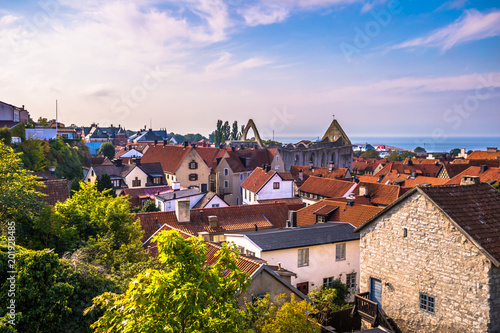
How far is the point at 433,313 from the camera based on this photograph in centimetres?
1703

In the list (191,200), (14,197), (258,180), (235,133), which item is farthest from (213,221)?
(235,133)

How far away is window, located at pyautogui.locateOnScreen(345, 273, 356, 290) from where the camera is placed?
86.8ft

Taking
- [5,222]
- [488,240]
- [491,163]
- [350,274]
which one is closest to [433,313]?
[488,240]

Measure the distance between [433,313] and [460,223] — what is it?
418 cm

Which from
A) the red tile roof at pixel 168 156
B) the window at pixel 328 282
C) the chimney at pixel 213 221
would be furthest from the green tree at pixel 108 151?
the window at pixel 328 282

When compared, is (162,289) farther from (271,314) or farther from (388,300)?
(388,300)

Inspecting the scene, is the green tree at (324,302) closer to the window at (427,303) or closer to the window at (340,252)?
the window at (340,252)

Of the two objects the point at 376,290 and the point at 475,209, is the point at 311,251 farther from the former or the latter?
the point at 475,209

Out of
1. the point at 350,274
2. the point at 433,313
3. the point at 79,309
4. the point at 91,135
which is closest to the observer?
the point at 79,309

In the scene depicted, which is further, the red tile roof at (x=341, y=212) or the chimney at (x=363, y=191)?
the chimney at (x=363, y=191)

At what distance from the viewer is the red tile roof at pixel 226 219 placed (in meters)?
30.0

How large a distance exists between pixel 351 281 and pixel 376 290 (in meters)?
7.03

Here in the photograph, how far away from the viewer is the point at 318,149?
289 ft

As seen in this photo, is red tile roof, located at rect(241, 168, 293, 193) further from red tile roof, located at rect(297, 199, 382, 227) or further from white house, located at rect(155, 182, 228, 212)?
red tile roof, located at rect(297, 199, 382, 227)
